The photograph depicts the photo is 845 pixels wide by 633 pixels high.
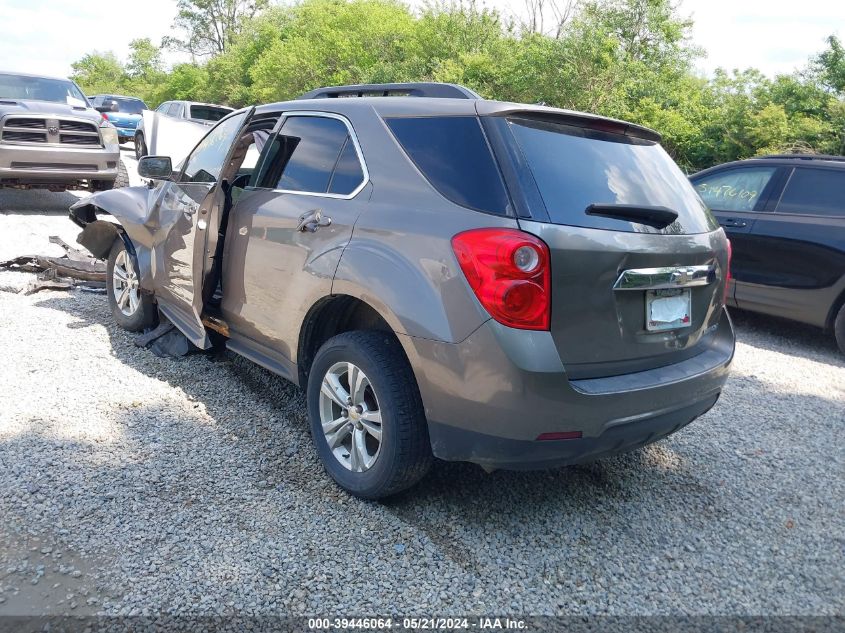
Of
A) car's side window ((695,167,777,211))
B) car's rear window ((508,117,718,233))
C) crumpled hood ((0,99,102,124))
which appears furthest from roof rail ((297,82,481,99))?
crumpled hood ((0,99,102,124))

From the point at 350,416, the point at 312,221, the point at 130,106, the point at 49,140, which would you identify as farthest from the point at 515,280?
the point at 130,106

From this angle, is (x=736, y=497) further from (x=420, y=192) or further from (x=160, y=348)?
(x=160, y=348)

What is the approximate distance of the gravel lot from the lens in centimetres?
264

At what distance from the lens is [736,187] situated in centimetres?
712

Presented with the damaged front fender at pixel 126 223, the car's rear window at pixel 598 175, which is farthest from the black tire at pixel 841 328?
the damaged front fender at pixel 126 223

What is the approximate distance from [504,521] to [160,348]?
3.03 metres

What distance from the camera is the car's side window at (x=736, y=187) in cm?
691

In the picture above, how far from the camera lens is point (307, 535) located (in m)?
2.96

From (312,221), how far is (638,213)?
1.54 m

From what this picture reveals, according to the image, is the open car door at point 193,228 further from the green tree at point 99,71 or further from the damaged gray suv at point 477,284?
the green tree at point 99,71

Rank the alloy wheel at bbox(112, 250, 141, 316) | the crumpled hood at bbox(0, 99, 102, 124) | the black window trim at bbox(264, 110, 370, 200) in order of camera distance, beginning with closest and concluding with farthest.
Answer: the black window trim at bbox(264, 110, 370, 200) < the alloy wheel at bbox(112, 250, 141, 316) < the crumpled hood at bbox(0, 99, 102, 124)

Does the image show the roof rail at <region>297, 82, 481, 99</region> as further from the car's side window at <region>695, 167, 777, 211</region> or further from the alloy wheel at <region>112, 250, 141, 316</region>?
the car's side window at <region>695, 167, 777, 211</region>

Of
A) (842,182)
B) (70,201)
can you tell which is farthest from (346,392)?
(70,201)

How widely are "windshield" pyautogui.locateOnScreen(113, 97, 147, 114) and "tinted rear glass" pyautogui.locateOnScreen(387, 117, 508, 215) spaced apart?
85.8ft
